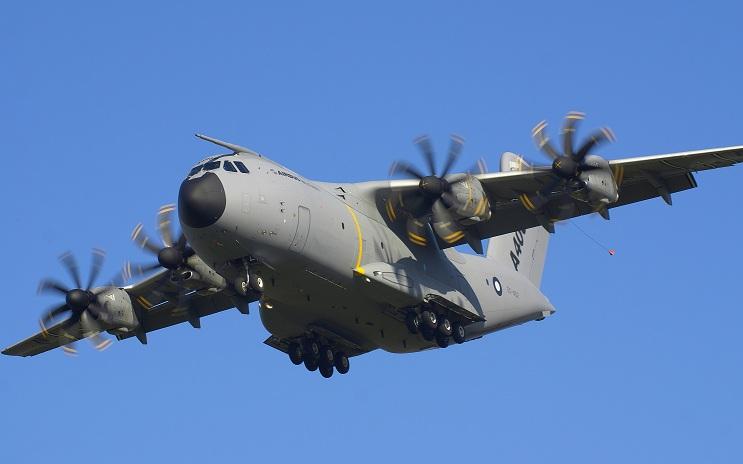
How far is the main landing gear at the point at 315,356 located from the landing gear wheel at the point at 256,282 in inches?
137

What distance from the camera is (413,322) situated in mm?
26750

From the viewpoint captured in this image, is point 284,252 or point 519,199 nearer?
point 284,252

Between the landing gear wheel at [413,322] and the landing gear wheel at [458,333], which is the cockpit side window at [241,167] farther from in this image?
the landing gear wheel at [458,333]

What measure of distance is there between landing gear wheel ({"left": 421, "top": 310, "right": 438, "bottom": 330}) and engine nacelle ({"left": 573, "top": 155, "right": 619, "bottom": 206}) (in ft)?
12.4

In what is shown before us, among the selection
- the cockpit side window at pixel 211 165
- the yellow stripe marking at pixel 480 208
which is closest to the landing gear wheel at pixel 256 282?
the cockpit side window at pixel 211 165

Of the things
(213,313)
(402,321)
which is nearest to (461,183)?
(402,321)

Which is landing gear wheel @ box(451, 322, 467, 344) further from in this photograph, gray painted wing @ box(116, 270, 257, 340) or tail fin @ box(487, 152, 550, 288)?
gray painted wing @ box(116, 270, 257, 340)

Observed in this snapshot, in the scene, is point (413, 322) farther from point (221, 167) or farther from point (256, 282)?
point (221, 167)

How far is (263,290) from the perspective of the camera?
25.7m

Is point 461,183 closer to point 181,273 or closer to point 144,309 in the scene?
point 181,273

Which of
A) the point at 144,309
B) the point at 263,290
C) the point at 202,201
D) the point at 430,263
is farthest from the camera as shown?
the point at 144,309

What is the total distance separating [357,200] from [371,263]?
140 cm

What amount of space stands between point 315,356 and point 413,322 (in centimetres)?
284

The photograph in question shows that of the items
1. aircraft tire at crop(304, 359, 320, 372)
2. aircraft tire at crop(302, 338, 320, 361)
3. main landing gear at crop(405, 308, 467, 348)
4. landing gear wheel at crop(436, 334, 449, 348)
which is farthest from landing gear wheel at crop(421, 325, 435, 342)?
aircraft tire at crop(304, 359, 320, 372)
